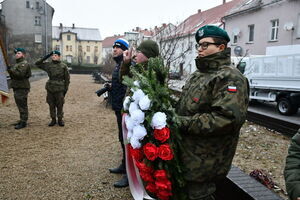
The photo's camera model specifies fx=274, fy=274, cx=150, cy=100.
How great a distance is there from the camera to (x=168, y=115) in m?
2.01

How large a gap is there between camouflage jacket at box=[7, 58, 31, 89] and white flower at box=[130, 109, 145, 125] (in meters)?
5.79

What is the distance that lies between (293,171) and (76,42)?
82.2m

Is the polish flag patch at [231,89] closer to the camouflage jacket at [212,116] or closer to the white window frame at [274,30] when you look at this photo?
the camouflage jacket at [212,116]

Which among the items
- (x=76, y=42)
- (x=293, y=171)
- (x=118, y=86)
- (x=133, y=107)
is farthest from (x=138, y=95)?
(x=76, y=42)

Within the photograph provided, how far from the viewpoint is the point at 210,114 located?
6.44ft

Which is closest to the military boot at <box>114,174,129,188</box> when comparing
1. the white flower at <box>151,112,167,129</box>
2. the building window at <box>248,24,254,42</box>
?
the white flower at <box>151,112,167,129</box>

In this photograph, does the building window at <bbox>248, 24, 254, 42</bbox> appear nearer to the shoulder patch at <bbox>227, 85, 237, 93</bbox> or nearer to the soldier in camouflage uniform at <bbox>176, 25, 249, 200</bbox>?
the soldier in camouflage uniform at <bbox>176, 25, 249, 200</bbox>

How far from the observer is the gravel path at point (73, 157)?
12.7 ft

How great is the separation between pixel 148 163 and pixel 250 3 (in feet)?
82.6

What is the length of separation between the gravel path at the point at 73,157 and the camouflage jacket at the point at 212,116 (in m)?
1.91

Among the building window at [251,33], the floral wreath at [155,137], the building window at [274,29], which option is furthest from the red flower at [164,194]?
the building window at [251,33]

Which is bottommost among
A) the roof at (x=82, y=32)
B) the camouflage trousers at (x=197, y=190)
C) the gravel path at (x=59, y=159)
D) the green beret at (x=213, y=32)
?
the gravel path at (x=59, y=159)

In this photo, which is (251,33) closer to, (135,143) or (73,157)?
(73,157)

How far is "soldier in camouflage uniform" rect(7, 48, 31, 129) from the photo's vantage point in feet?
22.4
